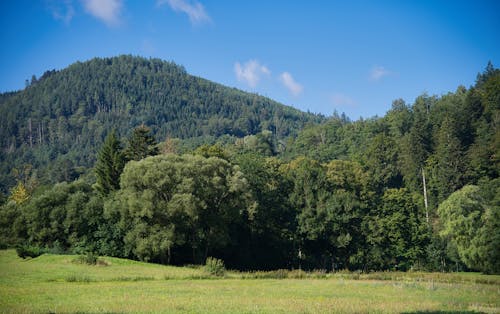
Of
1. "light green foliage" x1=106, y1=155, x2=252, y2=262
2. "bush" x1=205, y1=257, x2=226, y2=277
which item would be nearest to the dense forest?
"light green foliage" x1=106, y1=155, x2=252, y2=262

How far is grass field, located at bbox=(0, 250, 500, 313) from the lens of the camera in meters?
22.8

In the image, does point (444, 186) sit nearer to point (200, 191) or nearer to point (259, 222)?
point (259, 222)

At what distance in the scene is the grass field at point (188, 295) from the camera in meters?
22.8

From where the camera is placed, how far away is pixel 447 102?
138250 mm

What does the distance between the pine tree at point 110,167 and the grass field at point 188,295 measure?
34.1 meters

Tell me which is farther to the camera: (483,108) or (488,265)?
(483,108)

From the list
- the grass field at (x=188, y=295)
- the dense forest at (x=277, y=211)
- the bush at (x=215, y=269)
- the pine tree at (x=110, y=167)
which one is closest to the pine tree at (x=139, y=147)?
the dense forest at (x=277, y=211)

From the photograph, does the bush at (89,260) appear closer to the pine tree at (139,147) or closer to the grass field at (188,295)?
the grass field at (188,295)

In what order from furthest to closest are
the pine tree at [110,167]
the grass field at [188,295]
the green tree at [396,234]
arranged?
1. the pine tree at [110,167]
2. the green tree at [396,234]
3. the grass field at [188,295]

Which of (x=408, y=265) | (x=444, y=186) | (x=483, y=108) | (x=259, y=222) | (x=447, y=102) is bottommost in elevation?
(x=408, y=265)

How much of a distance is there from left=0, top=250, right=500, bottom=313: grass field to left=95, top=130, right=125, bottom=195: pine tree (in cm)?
3411

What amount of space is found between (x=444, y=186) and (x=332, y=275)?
5201 centimetres

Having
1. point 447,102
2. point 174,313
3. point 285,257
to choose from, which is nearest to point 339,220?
point 285,257

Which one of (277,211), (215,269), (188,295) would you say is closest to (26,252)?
(215,269)
